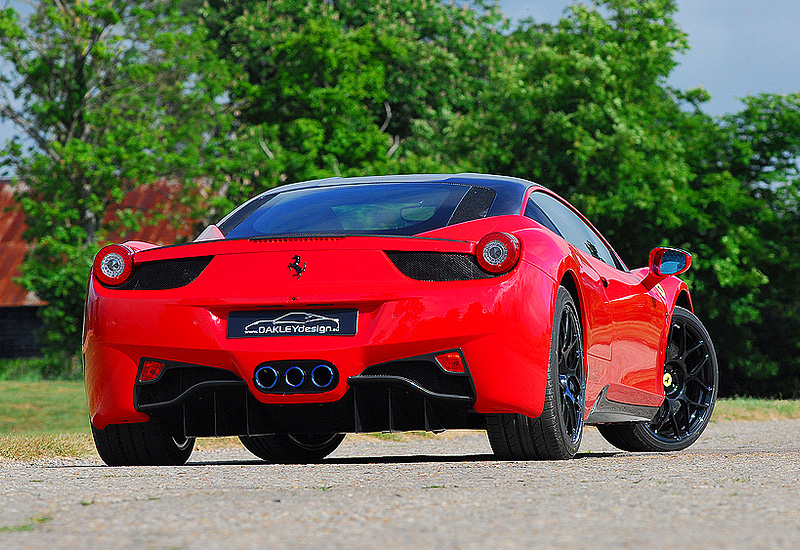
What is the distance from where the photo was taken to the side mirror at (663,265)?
7008 millimetres

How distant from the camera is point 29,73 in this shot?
34406mm

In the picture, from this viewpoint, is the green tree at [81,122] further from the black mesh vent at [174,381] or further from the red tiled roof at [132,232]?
the black mesh vent at [174,381]

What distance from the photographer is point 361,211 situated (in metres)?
5.71

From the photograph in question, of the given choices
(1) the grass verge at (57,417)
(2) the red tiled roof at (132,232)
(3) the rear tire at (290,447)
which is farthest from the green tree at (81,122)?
(3) the rear tire at (290,447)

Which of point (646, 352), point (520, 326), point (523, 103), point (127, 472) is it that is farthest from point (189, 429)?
point (523, 103)

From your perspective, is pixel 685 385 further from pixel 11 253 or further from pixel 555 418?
Result: pixel 11 253

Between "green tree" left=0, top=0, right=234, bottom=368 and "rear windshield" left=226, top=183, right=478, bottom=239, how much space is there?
2871cm

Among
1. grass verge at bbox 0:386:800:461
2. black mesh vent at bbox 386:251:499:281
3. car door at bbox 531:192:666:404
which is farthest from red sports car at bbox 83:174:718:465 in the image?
grass verge at bbox 0:386:800:461

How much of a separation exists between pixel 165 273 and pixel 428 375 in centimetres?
124

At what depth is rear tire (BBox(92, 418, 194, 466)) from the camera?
18.5 ft

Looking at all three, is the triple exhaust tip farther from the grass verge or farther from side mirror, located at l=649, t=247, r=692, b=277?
side mirror, located at l=649, t=247, r=692, b=277

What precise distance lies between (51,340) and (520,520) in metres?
33.7

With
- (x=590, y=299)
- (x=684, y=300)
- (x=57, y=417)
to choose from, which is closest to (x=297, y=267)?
(x=590, y=299)

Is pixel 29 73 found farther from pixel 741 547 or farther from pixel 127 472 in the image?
pixel 741 547
